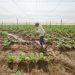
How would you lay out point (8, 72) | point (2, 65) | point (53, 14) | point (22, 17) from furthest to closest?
1. point (53, 14)
2. point (22, 17)
3. point (2, 65)
4. point (8, 72)

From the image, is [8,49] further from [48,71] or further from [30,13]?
[30,13]

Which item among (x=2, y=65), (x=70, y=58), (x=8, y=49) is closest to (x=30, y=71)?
(x=2, y=65)

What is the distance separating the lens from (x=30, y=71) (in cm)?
867

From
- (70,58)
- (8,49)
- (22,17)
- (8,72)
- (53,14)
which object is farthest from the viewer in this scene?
(53,14)

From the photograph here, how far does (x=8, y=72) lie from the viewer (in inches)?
332

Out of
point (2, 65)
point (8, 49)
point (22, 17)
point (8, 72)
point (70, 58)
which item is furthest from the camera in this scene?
point (22, 17)

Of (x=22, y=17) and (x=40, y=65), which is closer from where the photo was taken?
(x=40, y=65)

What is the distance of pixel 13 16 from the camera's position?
89.6 m

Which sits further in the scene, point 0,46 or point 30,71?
point 0,46

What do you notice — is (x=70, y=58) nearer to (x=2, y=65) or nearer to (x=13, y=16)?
(x=2, y=65)

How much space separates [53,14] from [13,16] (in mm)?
16658

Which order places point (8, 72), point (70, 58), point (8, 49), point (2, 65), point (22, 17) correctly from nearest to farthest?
point (8, 72)
point (2, 65)
point (70, 58)
point (8, 49)
point (22, 17)

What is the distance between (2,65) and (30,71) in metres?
1.33

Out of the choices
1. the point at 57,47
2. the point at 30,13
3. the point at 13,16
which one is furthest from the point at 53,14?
the point at 57,47
